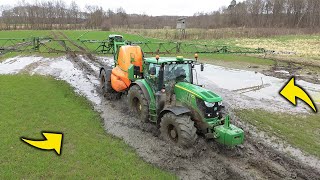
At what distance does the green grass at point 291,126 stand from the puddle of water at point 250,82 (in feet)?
11.0

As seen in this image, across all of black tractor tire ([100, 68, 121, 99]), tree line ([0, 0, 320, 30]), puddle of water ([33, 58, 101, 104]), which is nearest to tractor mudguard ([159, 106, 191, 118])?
black tractor tire ([100, 68, 121, 99])

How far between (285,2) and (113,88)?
97730 mm

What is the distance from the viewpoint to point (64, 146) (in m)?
8.69

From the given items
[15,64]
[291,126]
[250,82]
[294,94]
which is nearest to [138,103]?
[291,126]

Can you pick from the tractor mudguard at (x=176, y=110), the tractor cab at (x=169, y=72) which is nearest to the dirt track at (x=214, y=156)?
the tractor mudguard at (x=176, y=110)

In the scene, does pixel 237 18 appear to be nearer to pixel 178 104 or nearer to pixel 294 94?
pixel 294 94

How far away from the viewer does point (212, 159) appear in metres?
8.20

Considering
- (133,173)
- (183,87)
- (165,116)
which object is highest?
(183,87)

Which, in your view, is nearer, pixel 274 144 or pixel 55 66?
pixel 274 144

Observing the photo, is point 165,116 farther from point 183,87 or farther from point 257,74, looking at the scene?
point 257,74

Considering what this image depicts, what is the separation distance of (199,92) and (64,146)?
14.9 ft

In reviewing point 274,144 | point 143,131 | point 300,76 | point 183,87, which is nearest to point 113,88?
point 143,131

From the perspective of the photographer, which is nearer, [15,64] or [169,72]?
[169,72]

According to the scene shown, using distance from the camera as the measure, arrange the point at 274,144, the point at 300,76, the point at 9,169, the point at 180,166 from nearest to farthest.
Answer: the point at 9,169 < the point at 180,166 < the point at 274,144 < the point at 300,76
